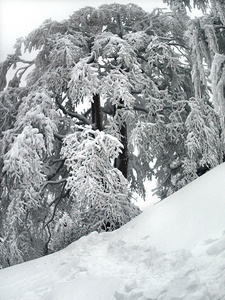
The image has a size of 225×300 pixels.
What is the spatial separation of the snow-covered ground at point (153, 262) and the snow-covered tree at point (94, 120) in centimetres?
178

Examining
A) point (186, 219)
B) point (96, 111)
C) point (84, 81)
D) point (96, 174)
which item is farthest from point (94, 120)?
point (186, 219)

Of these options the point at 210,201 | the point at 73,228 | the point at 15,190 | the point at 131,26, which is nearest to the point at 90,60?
the point at 131,26

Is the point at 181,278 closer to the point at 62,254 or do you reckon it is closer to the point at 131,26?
the point at 62,254

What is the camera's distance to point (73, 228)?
920cm

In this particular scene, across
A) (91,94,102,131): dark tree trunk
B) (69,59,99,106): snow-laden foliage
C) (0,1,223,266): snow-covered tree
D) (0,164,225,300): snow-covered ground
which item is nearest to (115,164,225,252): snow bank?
(0,164,225,300): snow-covered ground

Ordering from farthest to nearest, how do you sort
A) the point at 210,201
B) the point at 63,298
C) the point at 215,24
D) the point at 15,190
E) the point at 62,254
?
the point at 15,190
the point at 215,24
the point at 62,254
the point at 210,201
the point at 63,298

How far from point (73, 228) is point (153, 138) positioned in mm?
3230

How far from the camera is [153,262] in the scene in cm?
425

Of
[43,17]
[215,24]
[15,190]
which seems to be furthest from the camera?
[43,17]

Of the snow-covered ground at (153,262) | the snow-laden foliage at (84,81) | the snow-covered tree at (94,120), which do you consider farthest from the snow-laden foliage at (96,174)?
the snow-covered ground at (153,262)

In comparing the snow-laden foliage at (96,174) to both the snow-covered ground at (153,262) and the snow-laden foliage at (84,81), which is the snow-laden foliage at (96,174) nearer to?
the snow-laden foliage at (84,81)

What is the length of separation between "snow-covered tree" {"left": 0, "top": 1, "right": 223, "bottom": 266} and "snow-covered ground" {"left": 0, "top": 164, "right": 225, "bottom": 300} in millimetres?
1778

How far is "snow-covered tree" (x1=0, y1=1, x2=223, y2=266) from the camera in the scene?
7309 mm

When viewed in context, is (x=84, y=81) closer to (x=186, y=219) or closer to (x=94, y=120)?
(x=94, y=120)
